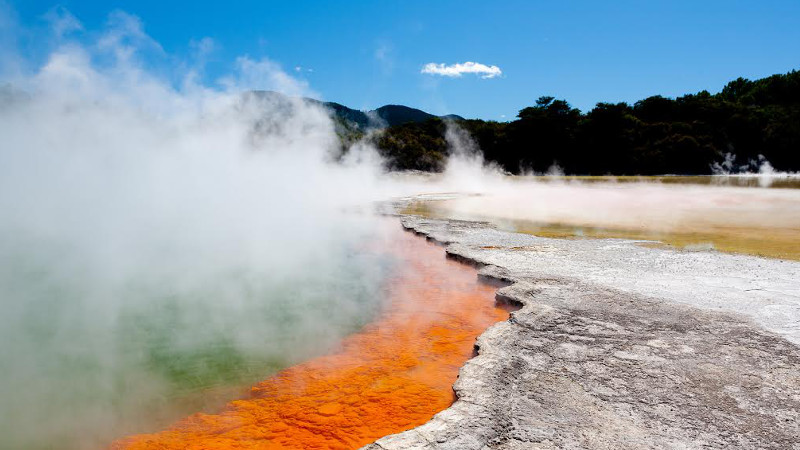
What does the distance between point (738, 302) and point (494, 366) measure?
2584 millimetres

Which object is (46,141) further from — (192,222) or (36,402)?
(36,402)

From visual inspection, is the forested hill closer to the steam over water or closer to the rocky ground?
the steam over water

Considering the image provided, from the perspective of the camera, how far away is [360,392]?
3078 millimetres

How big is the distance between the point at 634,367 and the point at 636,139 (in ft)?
129

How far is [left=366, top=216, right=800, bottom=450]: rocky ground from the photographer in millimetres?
2225

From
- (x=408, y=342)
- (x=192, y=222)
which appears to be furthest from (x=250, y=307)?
(x=192, y=222)

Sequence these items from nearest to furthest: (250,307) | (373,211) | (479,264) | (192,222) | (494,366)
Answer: (494,366)
(250,307)
(479,264)
(192,222)
(373,211)

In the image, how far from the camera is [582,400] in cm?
250

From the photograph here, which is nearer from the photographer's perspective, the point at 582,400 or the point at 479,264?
the point at 582,400

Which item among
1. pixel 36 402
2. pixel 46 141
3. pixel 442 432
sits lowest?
pixel 36 402

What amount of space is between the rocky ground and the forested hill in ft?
97.4

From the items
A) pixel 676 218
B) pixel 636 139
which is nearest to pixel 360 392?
pixel 676 218

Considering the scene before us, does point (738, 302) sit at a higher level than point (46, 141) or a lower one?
lower

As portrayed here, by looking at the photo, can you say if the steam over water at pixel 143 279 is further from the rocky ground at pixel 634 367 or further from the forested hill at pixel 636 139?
the forested hill at pixel 636 139
